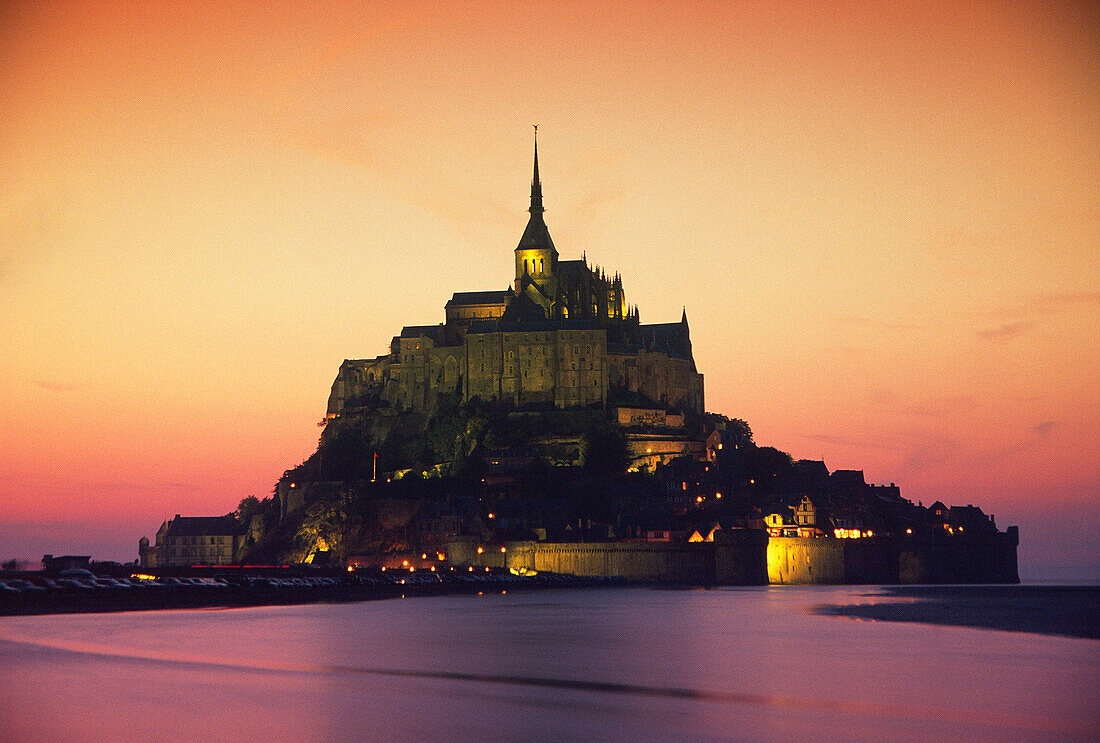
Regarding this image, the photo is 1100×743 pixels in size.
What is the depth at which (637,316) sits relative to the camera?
154875 millimetres

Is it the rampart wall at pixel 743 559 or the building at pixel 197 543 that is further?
the building at pixel 197 543

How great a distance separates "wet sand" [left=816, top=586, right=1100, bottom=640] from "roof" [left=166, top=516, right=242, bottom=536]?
7957cm

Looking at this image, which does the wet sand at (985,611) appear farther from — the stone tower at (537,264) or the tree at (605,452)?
the stone tower at (537,264)

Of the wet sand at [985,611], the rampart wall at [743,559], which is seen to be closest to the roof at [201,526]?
the rampart wall at [743,559]

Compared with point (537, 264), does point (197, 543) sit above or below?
below

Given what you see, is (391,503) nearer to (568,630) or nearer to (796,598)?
(796,598)

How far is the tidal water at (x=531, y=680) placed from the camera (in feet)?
89.3

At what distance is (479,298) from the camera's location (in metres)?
159

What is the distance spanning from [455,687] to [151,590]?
3813 cm

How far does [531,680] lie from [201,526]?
4462 inches

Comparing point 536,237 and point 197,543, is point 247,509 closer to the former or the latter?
point 197,543

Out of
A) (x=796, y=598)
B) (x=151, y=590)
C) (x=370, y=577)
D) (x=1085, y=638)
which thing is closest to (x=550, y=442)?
(x=370, y=577)

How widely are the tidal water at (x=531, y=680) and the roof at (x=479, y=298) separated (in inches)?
3892

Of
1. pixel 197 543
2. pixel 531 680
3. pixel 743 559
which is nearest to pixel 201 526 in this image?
pixel 197 543
